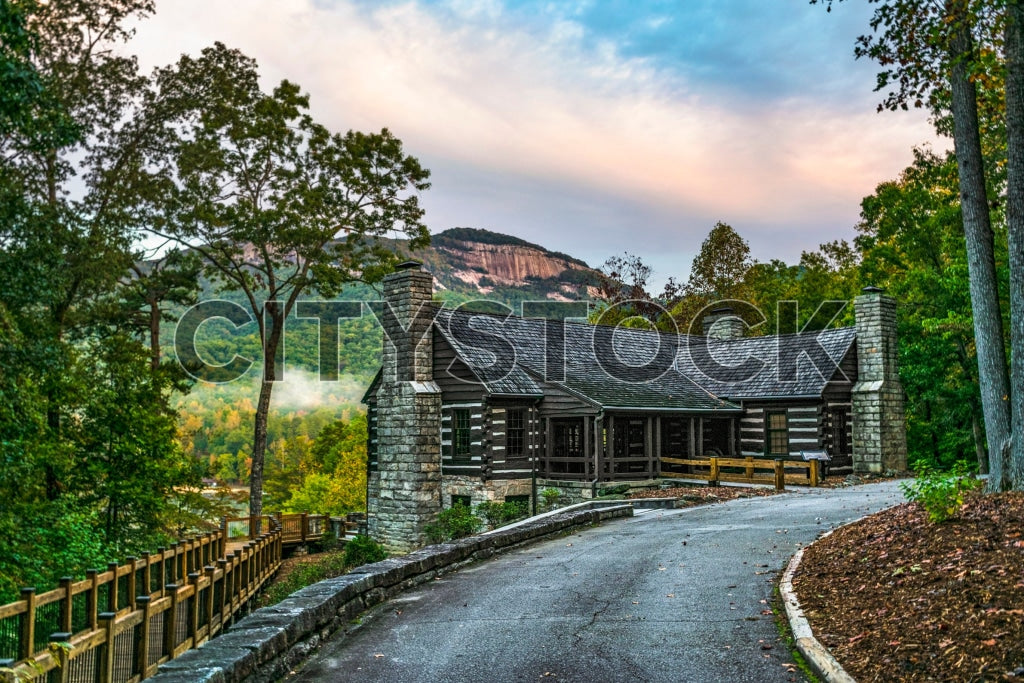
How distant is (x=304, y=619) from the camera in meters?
8.06

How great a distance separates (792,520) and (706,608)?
8.47m

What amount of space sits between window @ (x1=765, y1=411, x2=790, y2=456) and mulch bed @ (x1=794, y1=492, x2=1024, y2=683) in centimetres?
2076

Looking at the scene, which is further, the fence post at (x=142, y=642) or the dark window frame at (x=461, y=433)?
the dark window frame at (x=461, y=433)

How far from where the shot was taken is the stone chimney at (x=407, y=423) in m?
27.0

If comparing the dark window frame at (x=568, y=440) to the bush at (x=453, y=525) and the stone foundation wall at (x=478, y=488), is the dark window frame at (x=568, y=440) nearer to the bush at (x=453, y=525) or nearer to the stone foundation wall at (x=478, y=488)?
the stone foundation wall at (x=478, y=488)

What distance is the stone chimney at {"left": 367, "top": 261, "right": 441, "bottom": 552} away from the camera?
88.7 feet

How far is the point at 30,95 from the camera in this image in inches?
582

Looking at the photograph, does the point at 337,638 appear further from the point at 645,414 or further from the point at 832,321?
the point at 832,321

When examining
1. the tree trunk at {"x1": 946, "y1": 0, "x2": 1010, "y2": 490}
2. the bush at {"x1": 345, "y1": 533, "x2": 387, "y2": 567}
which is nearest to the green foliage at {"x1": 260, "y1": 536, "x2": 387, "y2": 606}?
the bush at {"x1": 345, "y1": 533, "x2": 387, "y2": 567}

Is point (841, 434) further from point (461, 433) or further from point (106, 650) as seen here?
point (106, 650)

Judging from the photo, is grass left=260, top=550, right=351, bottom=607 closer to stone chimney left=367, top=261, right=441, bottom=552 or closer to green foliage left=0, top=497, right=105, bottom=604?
stone chimney left=367, top=261, right=441, bottom=552

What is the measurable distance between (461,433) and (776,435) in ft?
42.1

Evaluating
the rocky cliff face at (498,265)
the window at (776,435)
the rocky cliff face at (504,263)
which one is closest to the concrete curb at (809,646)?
the window at (776,435)

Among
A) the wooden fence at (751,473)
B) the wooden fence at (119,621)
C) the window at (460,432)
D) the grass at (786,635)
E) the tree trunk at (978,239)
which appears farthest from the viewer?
the window at (460,432)
